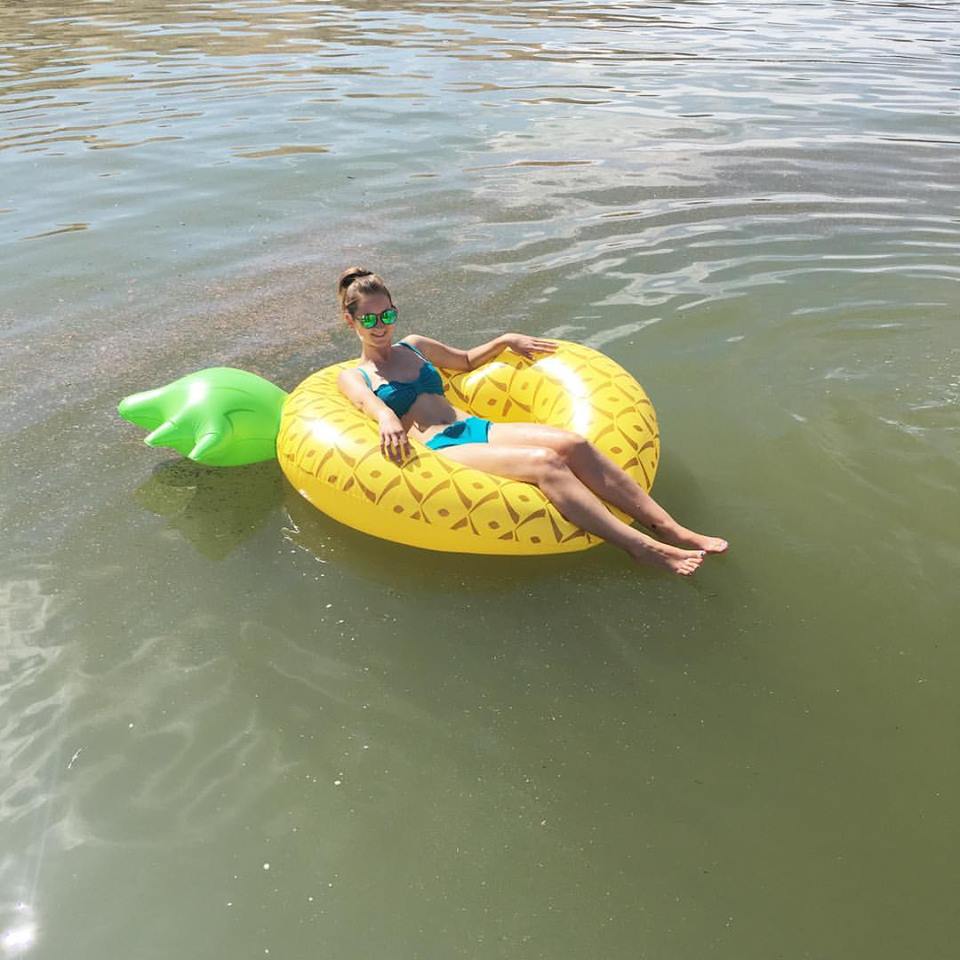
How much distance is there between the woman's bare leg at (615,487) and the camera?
13.1 feet

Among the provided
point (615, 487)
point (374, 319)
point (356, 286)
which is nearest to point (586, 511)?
point (615, 487)

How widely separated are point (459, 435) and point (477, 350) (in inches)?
28.0

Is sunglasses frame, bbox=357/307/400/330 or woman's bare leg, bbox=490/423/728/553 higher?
sunglasses frame, bbox=357/307/400/330

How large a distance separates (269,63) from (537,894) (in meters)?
15.0

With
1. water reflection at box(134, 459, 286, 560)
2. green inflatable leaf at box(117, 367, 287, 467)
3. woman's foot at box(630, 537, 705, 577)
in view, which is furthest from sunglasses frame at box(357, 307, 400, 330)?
woman's foot at box(630, 537, 705, 577)

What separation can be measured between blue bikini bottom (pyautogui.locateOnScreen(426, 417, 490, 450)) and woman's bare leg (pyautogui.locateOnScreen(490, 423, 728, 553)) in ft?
1.25

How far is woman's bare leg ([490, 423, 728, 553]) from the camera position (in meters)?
3.99

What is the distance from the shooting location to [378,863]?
2.80 m

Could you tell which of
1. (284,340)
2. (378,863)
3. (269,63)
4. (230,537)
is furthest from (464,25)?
(378,863)

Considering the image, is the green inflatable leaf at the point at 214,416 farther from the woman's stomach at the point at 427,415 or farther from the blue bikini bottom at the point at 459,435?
the blue bikini bottom at the point at 459,435

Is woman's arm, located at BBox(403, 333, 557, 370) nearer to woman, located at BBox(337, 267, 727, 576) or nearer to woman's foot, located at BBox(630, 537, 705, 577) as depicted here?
woman, located at BBox(337, 267, 727, 576)

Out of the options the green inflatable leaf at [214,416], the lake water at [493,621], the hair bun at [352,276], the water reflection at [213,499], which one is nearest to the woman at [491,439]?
the hair bun at [352,276]

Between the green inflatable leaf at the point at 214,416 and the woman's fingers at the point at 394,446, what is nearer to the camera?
the woman's fingers at the point at 394,446

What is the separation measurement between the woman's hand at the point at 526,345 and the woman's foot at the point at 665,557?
136cm
